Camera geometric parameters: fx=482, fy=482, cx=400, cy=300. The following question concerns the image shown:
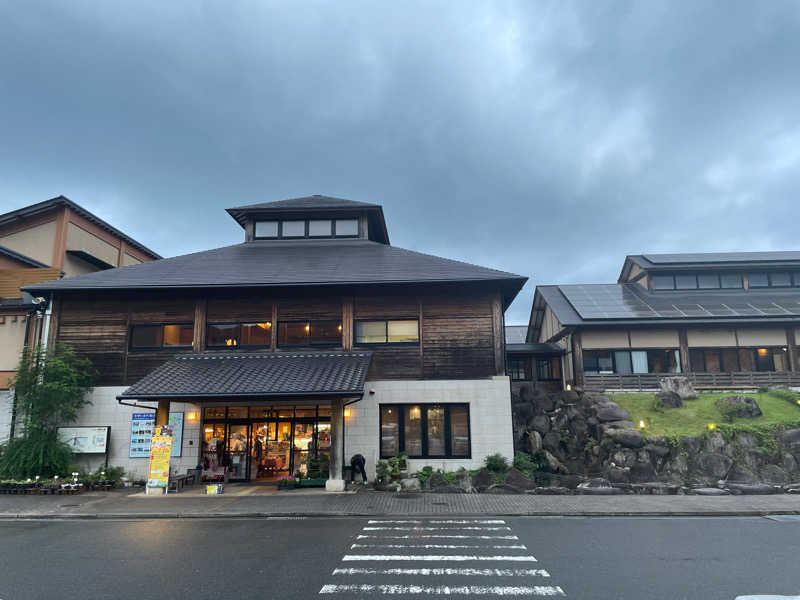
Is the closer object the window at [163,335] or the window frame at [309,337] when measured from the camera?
the window frame at [309,337]

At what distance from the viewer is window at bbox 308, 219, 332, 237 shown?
1000 inches

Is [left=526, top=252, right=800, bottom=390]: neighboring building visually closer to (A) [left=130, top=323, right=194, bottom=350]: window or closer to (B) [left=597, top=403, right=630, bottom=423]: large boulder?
(B) [left=597, top=403, right=630, bottom=423]: large boulder

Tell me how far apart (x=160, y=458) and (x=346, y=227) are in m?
14.0

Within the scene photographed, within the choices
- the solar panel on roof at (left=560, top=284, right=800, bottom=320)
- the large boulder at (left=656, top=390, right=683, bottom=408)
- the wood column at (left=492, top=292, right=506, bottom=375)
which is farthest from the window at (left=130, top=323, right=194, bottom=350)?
the large boulder at (left=656, top=390, right=683, bottom=408)

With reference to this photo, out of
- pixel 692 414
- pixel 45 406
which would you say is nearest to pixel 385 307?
pixel 45 406

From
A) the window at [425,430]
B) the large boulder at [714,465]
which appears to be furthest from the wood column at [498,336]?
the large boulder at [714,465]

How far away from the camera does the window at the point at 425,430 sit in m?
18.3

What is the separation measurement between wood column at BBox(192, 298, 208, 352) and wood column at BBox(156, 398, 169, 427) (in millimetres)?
2918

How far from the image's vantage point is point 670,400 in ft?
71.7

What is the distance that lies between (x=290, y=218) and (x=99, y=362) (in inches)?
438

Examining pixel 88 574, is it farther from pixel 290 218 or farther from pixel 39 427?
pixel 290 218

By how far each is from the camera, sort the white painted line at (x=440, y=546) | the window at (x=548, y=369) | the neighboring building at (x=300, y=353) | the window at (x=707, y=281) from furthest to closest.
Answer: the window at (x=707, y=281), the window at (x=548, y=369), the neighboring building at (x=300, y=353), the white painted line at (x=440, y=546)

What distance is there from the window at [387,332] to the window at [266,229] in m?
8.77

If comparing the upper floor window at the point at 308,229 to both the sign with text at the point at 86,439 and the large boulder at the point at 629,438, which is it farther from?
the large boulder at the point at 629,438
